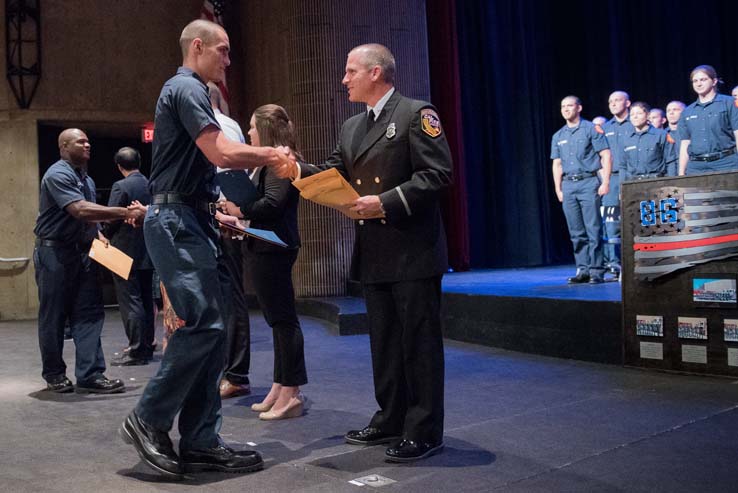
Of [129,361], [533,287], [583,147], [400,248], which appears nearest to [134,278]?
[129,361]

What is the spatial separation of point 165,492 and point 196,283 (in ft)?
2.35

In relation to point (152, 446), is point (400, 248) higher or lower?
higher

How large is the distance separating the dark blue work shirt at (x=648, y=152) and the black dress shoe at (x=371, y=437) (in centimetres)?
494

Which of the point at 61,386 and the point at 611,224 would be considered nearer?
the point at 61,386

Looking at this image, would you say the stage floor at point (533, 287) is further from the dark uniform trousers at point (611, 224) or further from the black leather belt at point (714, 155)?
the black leather belt at point (714, 155)

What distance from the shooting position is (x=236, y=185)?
313cm

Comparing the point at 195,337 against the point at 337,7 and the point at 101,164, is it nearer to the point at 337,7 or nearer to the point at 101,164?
the point at 337,7

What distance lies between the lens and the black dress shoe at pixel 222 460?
2.82 meters

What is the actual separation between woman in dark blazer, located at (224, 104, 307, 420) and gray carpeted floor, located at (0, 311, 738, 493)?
0.61 feet

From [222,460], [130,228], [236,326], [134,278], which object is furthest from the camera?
[130,228]

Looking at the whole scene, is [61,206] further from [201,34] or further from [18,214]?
[18,214]

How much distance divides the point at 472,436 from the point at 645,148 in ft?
15.7

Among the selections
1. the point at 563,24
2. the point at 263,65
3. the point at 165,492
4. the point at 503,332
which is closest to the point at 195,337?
the point at 165,492

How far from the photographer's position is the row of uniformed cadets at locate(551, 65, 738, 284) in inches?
259
